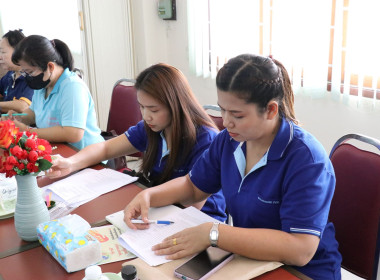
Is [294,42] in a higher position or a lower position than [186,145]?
higher

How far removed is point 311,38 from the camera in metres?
2.37

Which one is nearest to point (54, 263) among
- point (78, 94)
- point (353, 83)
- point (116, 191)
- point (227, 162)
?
point (116, 191)

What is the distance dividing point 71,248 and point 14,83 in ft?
8.46

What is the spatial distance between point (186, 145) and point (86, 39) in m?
2.55

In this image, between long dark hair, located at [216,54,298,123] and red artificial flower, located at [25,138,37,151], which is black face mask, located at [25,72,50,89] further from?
long dark hair, located at [216,54,298,123]

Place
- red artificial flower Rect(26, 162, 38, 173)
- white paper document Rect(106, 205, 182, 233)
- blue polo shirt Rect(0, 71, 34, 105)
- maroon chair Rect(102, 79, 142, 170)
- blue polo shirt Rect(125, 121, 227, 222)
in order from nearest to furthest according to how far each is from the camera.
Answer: red artificial flower Rect(26, 162, 38, 173) < white paper document Rect(106, 205, 182, 233) < blue polo shirt Rect(125, 121, 227, 222) < maroon chair Rect(102, 79, 142, 170) < blue polo shirt Rect(0, 71, 34, 105)

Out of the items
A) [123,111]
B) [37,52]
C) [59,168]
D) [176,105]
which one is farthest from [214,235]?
[123,111]

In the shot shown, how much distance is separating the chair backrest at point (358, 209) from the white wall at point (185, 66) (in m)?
1.04

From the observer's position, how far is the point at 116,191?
148 centimetres

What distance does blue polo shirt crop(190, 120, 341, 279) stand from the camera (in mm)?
1028

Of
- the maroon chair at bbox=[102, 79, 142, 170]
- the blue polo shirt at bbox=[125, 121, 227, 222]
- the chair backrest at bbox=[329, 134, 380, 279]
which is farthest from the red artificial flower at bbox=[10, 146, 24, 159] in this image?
the maroon chair at bbox=[102, 79, 142, 170]

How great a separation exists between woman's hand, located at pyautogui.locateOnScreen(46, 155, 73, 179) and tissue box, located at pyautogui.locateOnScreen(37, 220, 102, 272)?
537mm

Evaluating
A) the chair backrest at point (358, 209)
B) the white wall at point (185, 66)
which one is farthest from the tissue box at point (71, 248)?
the white wall at point (185, 66)

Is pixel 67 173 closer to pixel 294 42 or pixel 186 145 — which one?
pixel 186 145
